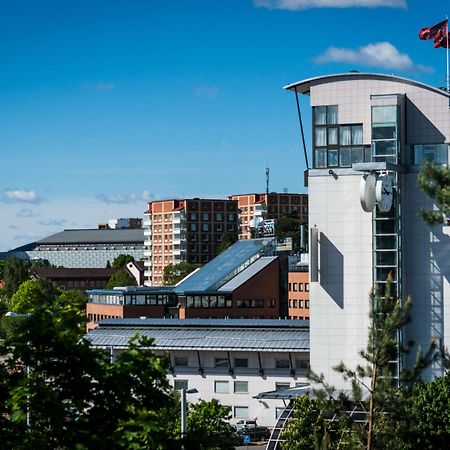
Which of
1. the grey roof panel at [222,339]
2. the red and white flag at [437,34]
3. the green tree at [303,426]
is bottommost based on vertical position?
the green tree at [303,426]

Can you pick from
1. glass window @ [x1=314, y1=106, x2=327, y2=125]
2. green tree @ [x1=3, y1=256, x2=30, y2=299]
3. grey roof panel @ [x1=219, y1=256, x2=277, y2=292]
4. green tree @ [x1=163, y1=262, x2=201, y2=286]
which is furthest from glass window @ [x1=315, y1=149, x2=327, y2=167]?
green tree @ [x1=3, y1=256, x2=30, y2=299]

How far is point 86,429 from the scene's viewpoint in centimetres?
2675

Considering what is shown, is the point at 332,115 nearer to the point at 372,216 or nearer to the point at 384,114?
the point at 384,114

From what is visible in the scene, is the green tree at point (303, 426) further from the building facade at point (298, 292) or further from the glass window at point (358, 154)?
the building facade at point (298, 292)

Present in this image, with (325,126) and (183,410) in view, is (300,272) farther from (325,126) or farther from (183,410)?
(183,410)

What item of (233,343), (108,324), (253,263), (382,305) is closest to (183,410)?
(382,305)

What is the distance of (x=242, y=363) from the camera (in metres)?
78.7

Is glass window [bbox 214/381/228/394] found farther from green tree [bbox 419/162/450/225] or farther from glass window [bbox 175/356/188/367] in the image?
green tree [bbox 419/162/450/225]

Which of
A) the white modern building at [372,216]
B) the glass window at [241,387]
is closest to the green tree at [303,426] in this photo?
the white modern building at [372,216]

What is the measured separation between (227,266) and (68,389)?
96.2 m

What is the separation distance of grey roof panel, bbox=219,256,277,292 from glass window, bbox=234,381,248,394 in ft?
125

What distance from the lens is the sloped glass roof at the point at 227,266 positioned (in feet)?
387

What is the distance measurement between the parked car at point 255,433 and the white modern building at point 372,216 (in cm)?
1227

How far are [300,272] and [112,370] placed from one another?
98981mm
